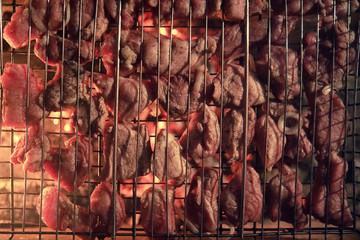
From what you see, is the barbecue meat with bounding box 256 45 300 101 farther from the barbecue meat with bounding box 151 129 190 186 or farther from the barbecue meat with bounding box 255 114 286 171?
the barbecue meat with bounding box 151 129 190 186

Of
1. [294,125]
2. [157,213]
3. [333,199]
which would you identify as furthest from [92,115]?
[333,199]

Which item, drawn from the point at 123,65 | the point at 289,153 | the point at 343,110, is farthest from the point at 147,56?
the point at 343,110

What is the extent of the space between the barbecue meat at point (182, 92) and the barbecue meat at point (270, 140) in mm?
296

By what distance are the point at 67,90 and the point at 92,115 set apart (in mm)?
145

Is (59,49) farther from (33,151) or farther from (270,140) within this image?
(270,140)

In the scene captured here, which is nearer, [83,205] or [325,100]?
[325,100]

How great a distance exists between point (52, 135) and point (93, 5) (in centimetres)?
66

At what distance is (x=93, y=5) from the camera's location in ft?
4.57

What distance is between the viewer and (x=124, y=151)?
1.38 m

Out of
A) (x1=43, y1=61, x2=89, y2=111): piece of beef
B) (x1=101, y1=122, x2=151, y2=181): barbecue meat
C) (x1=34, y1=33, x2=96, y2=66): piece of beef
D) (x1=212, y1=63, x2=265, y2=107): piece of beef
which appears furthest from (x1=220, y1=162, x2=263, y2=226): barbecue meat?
(x1=34, y1=33, x2=96, y2=66): piece of beef

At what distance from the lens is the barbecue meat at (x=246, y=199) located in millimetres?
1438

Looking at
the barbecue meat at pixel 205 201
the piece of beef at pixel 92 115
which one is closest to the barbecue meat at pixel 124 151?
the piece of beef at pixel 92 115

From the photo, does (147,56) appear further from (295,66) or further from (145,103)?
(295,66)

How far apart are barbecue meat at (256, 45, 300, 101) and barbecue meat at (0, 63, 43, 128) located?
101cm
